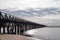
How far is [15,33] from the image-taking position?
359 centimetres

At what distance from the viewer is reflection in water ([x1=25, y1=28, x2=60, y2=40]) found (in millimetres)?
3396

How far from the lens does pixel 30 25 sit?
11.5 ft

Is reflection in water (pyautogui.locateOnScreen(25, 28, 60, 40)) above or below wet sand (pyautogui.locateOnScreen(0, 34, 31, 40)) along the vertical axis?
above

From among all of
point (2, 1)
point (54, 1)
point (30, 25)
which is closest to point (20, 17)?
point (30, 25)

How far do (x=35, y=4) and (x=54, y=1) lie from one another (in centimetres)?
36

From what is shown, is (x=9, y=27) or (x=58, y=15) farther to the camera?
(x=9, y=27)

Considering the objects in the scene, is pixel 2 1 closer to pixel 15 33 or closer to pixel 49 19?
pixel 15 33

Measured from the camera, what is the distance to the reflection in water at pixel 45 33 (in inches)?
134

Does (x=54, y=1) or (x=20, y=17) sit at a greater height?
(x=54, y=1)

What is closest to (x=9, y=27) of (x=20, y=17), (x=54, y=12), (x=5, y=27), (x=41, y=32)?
(x=5, y=27)

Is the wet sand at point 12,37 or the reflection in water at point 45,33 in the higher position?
the reflection in water at point 45,33

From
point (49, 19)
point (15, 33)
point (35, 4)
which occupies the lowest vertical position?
point (15, 33)

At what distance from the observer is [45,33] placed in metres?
3.47

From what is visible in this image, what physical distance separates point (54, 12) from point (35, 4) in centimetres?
39
